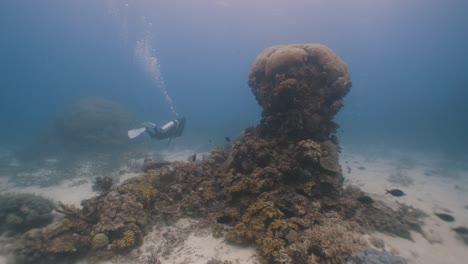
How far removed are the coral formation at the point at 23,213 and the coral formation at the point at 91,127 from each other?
16.8 metres

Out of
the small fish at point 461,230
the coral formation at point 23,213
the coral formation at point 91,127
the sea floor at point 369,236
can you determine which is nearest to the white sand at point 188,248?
the sea floor at point 369,236

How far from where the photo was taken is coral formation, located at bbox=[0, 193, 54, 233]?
8.30 m

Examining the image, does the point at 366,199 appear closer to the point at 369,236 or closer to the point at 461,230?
the point at 369,236

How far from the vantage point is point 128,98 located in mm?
120188

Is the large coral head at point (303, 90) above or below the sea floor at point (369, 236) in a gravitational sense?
above

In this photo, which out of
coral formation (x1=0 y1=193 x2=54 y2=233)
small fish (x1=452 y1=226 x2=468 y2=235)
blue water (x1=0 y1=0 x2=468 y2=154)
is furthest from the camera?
blue water (x1=0 y1=0 x2=468 y2=154)

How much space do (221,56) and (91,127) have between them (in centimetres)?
9325

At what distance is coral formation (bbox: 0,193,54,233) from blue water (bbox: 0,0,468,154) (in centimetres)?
2485

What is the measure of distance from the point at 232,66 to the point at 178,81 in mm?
37045

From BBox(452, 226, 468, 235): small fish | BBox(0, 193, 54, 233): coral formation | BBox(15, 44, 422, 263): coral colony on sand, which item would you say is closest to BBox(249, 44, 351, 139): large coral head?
BBox(15, 44, 422, 263): coral colony on sand

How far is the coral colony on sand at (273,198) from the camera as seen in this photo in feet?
20.4

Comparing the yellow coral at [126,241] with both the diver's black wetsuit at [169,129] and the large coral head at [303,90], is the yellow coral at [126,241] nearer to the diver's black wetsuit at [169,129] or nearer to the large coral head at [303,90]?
the large coral head at [303,90]

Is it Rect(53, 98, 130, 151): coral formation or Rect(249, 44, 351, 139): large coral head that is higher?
Rect(53, 98, 130, 151): coral formation

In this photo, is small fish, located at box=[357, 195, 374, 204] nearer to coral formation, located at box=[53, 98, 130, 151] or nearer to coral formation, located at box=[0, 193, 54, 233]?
coral formation, located at box=[0, 193, 54, 233]
